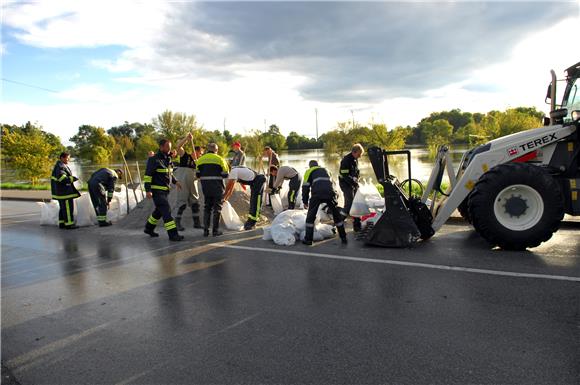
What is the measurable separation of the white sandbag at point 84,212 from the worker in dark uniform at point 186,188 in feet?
9.37

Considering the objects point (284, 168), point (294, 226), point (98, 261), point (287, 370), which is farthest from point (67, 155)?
point (287, 370)

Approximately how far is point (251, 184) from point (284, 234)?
2082 millimetres

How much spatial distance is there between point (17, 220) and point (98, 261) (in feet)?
24.5

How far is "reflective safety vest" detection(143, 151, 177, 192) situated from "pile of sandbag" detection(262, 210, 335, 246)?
7.89ft

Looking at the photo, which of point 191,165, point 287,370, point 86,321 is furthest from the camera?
point 191,165

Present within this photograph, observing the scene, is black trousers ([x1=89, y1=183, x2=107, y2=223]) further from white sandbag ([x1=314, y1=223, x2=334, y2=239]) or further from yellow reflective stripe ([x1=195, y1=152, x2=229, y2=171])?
white sandbag ([x1=314, y1=223, x2=334, y2=239])

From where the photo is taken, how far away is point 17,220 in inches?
481

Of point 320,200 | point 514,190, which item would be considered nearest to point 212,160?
point 320,200

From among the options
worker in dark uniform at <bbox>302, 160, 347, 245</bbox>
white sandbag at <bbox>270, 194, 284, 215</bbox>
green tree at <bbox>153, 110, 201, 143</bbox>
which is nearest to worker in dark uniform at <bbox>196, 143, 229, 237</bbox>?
worker in dark uniform at <bbox>302, 160, 347, 245</bbox>

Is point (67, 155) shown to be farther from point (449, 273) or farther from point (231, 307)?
point (449, 273)

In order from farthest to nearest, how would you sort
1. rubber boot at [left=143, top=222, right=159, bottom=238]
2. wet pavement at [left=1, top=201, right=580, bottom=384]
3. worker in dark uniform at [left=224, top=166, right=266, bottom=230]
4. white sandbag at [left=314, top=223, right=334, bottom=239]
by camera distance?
worker in dark uniform at [left=224, top=166, right=266, bottom=230]
rubber boot at [left=143, top=222, right=159, bottom=238]
white sandbag at [left=314, top=223, right=334, bottom=239]
wet pavement at [left=1, top=201, right=580, bottom=384]

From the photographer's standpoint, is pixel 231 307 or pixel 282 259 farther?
pixel 282 259

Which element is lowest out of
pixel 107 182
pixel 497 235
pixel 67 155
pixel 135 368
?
pixel 135 368

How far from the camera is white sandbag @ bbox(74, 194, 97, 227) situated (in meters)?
10.4
